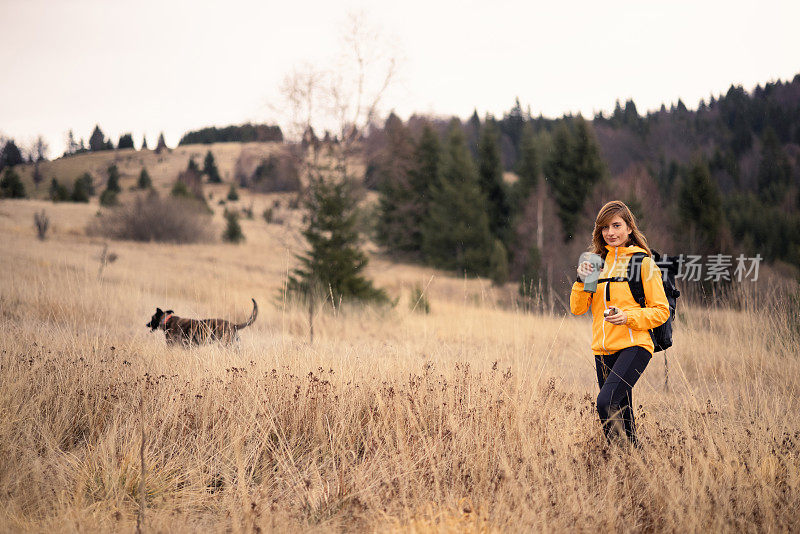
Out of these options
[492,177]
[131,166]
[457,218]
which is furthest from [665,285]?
[131,166]

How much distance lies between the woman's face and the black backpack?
122 millimetres

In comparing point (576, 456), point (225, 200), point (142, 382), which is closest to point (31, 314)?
point (142, 382)

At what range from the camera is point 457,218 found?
1121 inches

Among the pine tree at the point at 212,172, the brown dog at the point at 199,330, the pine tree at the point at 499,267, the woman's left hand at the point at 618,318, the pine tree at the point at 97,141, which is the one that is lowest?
the pine tree at the point at 499,267

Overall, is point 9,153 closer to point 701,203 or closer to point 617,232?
point 617,232

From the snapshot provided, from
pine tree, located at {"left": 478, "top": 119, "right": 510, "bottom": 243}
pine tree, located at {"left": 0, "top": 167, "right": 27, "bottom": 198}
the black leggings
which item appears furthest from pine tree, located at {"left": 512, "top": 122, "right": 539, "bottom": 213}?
pine tree, located at {"left": 0, "top": 167, "right": 27, "bottom": 198}

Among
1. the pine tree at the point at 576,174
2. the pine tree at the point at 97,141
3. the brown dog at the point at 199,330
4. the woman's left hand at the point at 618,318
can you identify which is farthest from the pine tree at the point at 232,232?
the pine tree at the point at 97,141

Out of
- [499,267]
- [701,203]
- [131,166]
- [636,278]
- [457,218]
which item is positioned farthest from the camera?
[131,166]

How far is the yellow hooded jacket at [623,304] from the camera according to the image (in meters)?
2.56

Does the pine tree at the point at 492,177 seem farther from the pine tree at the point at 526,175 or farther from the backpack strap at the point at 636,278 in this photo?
the backpack strap at the point at 636,278

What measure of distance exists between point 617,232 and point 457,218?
25.9 m

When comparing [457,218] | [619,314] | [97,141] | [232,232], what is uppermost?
[97,141]

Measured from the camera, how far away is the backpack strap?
266 cm

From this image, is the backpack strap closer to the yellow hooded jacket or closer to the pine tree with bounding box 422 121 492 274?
the yellow hooded jacket
